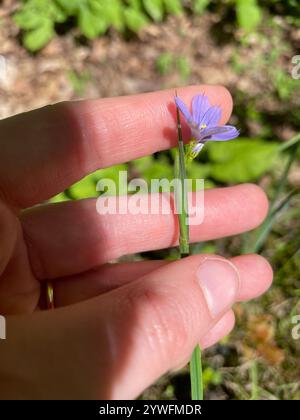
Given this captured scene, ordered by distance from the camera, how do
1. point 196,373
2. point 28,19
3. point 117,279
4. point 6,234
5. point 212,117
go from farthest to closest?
point 28,19 < point 117,279 < point 212,117 < point 6,234 < point 196,373

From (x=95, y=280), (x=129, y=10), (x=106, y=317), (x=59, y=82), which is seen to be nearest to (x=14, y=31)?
(x=59, y=82)

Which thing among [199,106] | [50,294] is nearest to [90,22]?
[199,106]

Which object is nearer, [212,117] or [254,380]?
[212,117]

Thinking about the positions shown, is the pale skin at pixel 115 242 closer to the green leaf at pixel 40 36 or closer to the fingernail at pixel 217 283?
the fingernail at pixel 217 283

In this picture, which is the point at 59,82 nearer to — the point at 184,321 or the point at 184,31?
the point at 184,31

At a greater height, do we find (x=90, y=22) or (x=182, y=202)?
(x=90, y=22)
